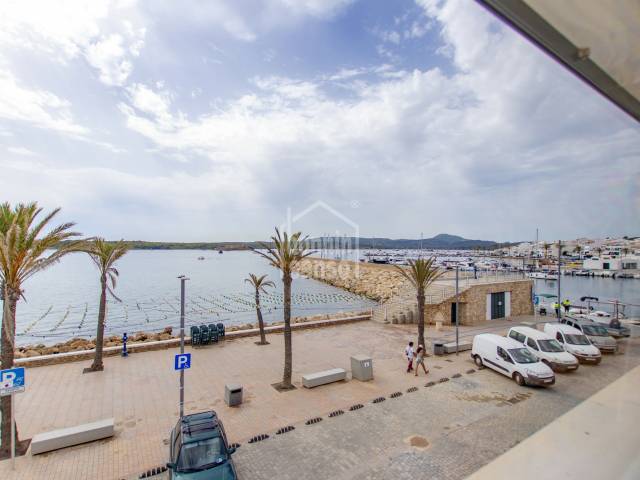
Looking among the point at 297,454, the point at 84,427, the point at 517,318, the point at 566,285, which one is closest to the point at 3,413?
the point at 84,427

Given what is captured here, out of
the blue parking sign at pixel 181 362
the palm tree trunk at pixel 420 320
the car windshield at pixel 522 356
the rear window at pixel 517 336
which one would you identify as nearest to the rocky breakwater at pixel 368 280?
the palm tree trunk at pixel 420 320

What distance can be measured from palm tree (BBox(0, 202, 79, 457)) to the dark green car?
16.2 ft

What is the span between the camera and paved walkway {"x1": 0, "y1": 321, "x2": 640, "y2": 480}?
28.1ft

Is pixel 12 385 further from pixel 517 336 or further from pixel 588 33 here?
pixel 517 336

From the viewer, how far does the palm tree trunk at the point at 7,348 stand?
28.9 feet

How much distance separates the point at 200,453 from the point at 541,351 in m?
14.5

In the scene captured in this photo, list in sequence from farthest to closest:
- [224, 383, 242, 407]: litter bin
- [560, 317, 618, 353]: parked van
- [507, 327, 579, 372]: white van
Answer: [560, 317, 618, 353]: parked van → [507, 327, 579, 372]: white van → [224, 383, 242, 407]: litter bin

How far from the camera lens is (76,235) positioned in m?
11.0

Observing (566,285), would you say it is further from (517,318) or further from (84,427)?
(84,427)

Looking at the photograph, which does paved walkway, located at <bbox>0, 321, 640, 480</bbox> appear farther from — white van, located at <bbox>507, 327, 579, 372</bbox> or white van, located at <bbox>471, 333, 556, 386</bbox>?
white van, located at <bbox>507, 327, 579, 372</bbox>

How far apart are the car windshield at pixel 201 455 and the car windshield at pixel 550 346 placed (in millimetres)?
14188

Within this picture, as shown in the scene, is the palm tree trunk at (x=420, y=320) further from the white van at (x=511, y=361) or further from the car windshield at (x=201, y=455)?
the car windshield at (x=201, y=455)

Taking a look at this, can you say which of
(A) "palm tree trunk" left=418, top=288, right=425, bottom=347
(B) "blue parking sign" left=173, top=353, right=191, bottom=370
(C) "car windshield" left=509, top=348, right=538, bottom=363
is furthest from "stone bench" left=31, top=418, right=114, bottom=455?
(C) "car windshield" left=509, top=348, right=538, bottom=363

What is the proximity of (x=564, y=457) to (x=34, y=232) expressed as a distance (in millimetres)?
12127
